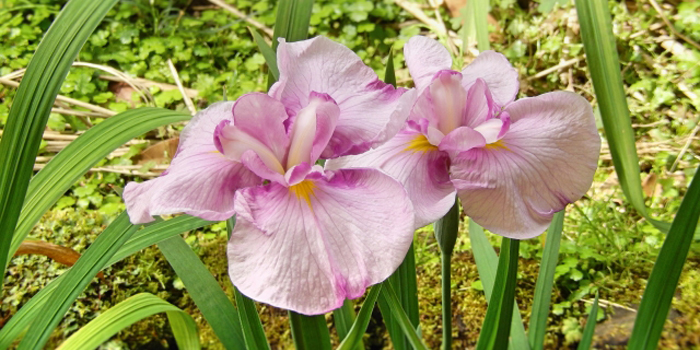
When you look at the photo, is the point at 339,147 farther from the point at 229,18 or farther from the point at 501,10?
the point at 229,18

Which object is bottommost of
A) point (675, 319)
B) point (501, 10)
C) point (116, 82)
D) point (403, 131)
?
point (675, 319)

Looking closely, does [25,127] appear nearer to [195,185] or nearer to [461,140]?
[195,185]

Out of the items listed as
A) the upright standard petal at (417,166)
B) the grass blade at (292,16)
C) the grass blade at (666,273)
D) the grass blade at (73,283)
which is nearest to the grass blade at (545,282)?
the grass blade at (666,273)

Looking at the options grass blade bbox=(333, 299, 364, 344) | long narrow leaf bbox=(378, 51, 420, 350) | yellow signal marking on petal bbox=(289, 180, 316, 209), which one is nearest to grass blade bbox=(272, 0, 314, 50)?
long narrow leaf bbox=(378, 51, 420, 350)

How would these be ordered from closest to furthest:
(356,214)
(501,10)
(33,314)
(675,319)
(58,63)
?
(356,214) < (58,63) < (33,314) < (675,319) < (501,10)

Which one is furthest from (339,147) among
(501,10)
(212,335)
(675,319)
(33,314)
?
(501,10)

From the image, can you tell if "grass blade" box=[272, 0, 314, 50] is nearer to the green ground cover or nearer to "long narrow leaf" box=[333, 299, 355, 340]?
the green ground cover

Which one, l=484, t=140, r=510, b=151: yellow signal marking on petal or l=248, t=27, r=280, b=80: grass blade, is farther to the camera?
l=248, t=27, r=280, b=80: grass blade

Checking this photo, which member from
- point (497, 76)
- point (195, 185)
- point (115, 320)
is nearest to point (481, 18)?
point (497, 76)
